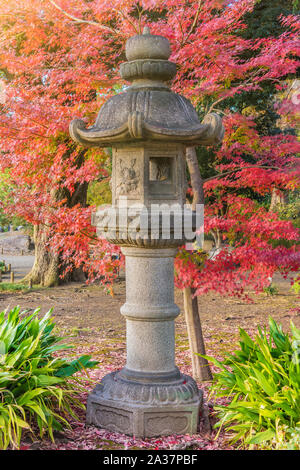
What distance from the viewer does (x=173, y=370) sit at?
471 cm

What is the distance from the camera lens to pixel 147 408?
172 inches

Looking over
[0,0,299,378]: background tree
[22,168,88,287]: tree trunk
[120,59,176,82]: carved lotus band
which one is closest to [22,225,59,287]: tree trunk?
[22,168,88,287]: tree trunk

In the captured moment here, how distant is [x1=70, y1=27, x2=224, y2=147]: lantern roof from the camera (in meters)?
4.27

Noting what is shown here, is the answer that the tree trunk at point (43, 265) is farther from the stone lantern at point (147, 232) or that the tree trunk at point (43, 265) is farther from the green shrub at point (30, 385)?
the stone lantern at point (147, 232)

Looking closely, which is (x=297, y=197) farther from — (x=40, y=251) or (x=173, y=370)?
(x=173, y=370)

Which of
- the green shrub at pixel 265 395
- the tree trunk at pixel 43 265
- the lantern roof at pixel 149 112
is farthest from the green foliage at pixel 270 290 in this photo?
the lantern roof at pixel 149 112

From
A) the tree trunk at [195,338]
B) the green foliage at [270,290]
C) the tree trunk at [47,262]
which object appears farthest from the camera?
the tree trunk at [47,262]

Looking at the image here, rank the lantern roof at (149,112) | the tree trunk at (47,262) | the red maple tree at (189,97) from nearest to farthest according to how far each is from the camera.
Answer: the lantern roof at (149,112) < the red maple tree at (189,97) < the tree trunk at (47,262)

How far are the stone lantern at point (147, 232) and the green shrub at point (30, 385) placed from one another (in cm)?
32

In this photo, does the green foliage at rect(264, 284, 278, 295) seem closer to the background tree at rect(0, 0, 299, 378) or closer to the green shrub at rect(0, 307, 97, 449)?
the background tree at rect(0, 0, 299, 378)

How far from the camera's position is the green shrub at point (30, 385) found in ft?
12.8

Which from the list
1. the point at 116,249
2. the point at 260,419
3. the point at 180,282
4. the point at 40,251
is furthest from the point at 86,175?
the point at 40,251
